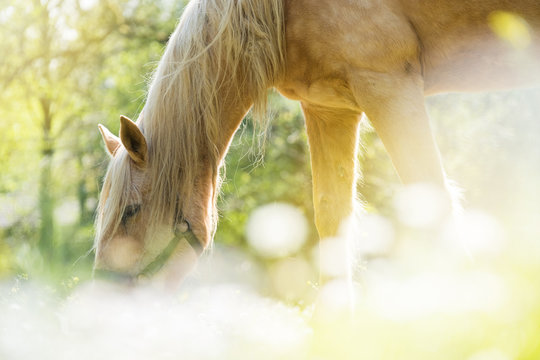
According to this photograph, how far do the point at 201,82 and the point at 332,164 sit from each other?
91cm

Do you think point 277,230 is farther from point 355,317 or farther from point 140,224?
point 140,224

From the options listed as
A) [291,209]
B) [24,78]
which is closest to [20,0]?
[24,78]

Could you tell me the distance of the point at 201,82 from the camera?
2672 mm

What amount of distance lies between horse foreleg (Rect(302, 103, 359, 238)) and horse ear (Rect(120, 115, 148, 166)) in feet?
3.39

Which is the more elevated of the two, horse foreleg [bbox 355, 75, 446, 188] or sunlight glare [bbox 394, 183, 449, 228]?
horse foreleg [bbox 355, 75, 446, 188]

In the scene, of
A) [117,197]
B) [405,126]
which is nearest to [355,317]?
[405,126]

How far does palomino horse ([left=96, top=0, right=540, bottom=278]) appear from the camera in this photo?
243 centimetres

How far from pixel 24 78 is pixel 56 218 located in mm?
3674

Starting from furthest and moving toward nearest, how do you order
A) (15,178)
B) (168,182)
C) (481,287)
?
1. (15,178)
2. (168,182)
3. (481,287)

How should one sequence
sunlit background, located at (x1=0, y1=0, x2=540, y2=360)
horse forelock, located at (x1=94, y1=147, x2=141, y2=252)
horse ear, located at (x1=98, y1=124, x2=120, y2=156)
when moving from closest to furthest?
sunlit background, located at (x1=0, y1=0, x2=540, y2=360), horse forelock, located at (x1=94, y1=147, x2=141, y2=252), horse ear, located at (x1=98, y1=124, x2=120, y2=156)

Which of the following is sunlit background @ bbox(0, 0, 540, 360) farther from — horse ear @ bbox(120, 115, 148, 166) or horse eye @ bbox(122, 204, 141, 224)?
horse ear @ bbox(120, 115, 148, 166)

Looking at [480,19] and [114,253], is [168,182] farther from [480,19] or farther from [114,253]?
[480,19]

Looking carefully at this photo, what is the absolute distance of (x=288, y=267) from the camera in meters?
12.2

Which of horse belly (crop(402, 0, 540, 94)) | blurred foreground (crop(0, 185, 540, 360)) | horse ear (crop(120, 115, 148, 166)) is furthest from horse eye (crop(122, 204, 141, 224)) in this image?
horse belly (crop(402, 0, 540, 94))
